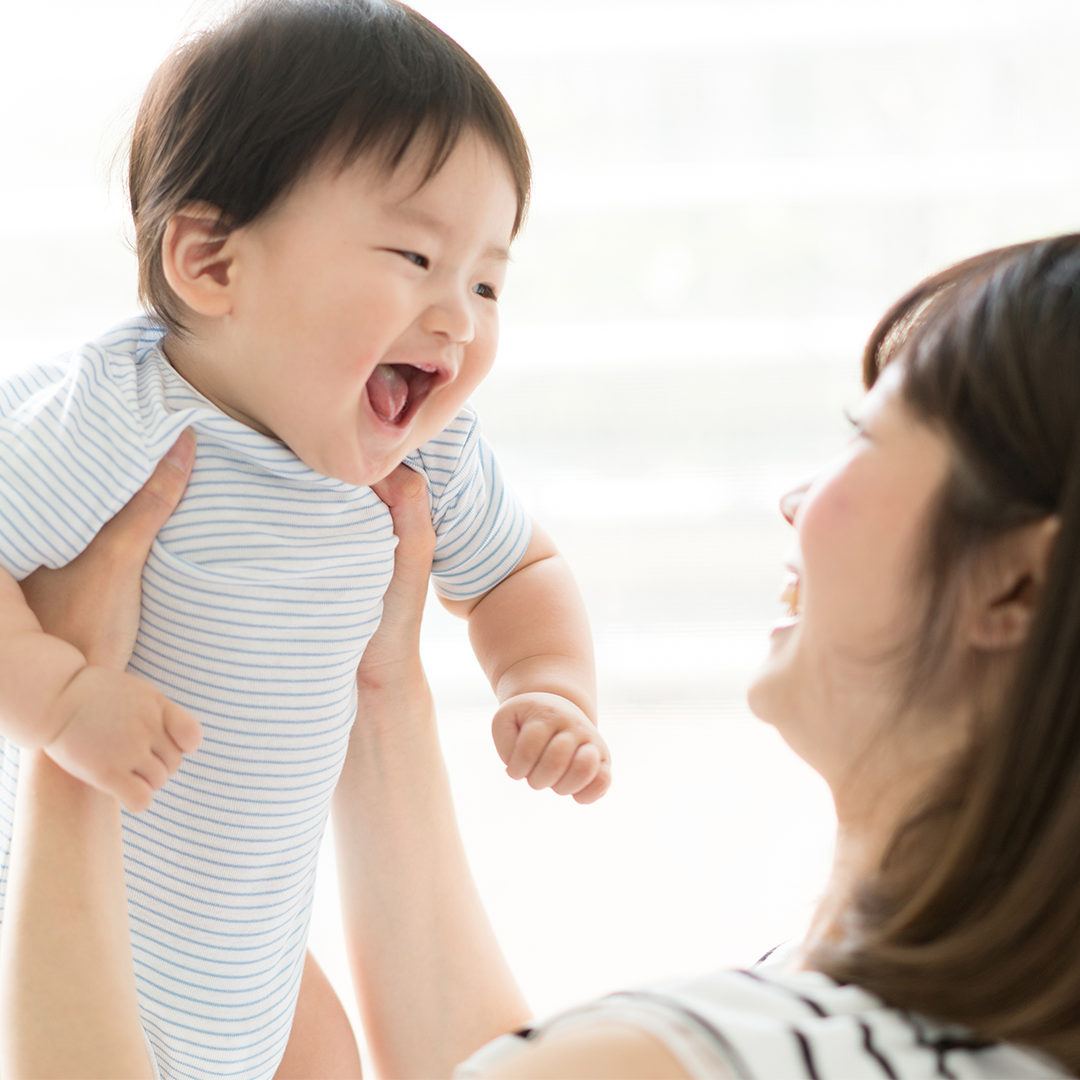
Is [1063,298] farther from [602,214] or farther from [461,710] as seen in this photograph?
[461,710]

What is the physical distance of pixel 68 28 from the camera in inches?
57.9

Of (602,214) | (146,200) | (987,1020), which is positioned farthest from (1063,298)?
(602,214)

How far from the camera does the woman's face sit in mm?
584

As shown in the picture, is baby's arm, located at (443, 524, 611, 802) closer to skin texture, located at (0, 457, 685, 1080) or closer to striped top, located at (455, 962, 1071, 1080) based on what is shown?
skin texture, located at (0, 457, 685, 1080)

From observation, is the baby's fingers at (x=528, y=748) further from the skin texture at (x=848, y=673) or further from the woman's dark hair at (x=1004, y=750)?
the woman's dark hair at (x=1004, y=750)

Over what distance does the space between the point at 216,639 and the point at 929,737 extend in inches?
18.4

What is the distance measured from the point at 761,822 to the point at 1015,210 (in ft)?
3.23

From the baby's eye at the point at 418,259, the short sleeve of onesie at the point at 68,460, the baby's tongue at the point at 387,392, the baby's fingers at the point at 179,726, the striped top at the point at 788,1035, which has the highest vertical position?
the baby's eye at the point at 418,259

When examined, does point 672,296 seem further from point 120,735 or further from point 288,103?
point 120,735

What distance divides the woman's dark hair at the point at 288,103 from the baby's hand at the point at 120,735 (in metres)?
0.32

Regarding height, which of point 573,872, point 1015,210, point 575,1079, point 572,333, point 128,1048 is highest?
point 1015,210

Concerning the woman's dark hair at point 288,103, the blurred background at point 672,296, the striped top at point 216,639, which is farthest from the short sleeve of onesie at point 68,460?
the blurred background at point 672,296

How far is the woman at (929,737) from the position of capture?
491 mm

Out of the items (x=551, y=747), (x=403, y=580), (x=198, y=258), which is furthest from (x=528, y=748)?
(x=198, y=258)
